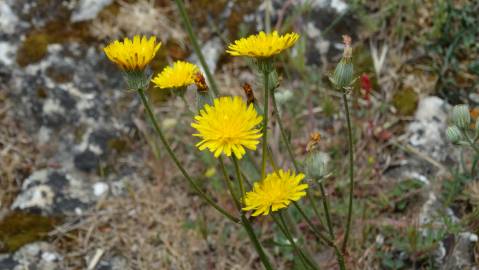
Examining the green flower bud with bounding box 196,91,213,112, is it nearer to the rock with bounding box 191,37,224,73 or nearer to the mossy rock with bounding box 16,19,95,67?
the rock with bounding box 191,37,224,73

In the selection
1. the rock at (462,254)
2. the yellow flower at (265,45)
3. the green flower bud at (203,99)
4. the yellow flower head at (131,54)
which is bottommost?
the rock at (462,254)

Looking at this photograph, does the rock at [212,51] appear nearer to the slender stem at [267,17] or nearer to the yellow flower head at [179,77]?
the slender stem at [267,17]

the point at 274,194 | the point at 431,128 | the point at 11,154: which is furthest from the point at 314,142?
the point at 11,154

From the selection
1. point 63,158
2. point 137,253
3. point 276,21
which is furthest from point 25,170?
point 276,21

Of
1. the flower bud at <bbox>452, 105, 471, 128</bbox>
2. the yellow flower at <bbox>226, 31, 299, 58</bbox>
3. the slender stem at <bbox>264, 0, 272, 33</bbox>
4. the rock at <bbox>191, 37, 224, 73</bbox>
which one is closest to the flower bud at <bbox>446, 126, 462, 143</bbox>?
the flower bud at <bbox>452, 105, 471, 128</bbox>

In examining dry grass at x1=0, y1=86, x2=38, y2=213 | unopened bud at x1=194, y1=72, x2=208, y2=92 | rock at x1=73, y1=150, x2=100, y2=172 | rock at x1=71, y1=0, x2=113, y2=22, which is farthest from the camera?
rock at x1=71, y1=0, x2=113, y2=22

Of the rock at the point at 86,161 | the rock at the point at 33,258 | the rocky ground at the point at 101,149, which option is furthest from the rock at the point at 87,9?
the rock at the point at 33,258

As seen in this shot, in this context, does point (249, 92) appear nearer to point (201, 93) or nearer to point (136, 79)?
point (201, 93)
